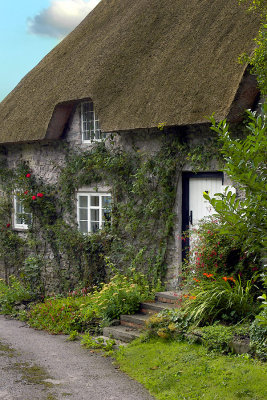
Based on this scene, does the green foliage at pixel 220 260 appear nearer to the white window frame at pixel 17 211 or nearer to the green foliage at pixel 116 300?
the green foliage at pixel 116 300

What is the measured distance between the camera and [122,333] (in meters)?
8.84

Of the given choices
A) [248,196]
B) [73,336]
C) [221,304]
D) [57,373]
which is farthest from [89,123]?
[248,196]

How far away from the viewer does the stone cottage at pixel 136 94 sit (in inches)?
376

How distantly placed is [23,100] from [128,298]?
23.5 feet

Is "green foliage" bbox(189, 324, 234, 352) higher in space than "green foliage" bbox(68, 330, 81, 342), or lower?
higher

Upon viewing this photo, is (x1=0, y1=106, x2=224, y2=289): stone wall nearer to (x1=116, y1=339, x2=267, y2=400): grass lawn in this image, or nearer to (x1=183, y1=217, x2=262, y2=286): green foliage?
(x1=183, y1=217, x2=262, y2=286): green foliage

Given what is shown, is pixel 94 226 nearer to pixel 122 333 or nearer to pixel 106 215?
pixel 106 215

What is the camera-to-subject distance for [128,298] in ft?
31.5

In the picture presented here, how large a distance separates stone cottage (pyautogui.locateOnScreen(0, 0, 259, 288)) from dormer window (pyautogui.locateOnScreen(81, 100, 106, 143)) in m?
0.02

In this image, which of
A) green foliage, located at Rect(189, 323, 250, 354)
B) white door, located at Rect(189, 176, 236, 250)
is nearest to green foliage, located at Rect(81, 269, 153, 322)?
white door, located at Rect(189, 176, 236, 250)

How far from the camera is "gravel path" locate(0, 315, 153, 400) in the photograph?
6660 mm

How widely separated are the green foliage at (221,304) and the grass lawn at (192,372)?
509mm

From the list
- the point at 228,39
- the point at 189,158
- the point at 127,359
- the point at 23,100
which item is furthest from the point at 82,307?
the point at 23,100

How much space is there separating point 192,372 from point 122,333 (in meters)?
2.32
